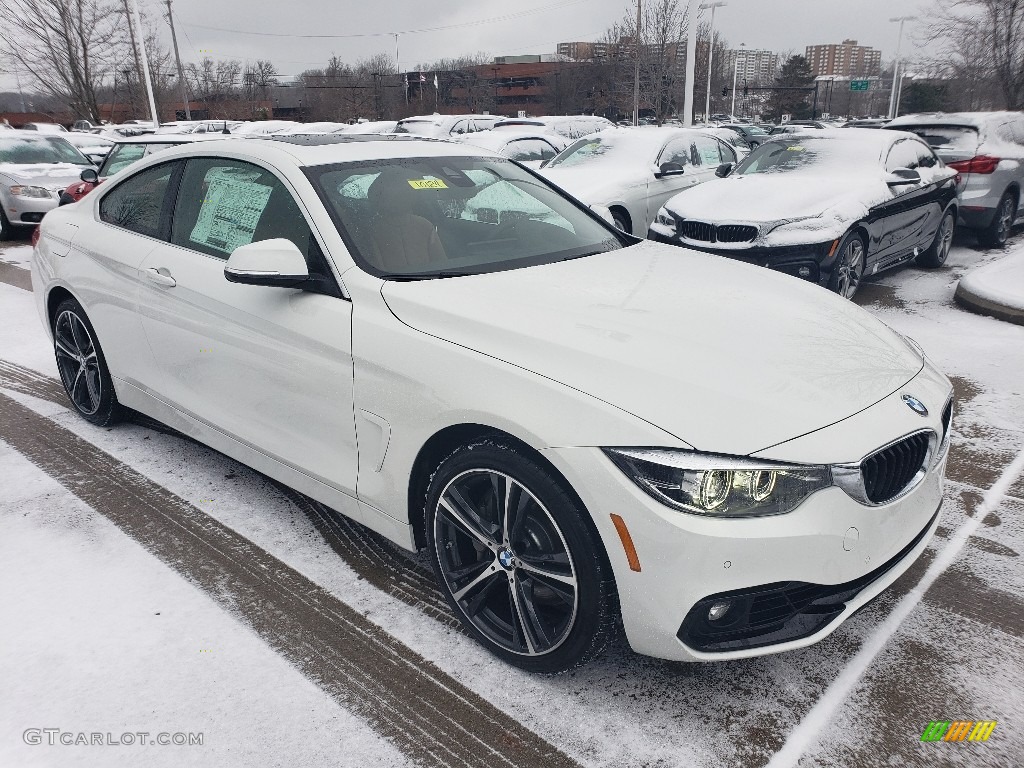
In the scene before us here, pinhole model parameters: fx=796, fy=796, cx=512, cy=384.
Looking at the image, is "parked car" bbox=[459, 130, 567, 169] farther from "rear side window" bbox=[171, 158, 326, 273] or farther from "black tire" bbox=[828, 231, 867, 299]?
"rear side window" bbox=[171, 158, 326, 273]

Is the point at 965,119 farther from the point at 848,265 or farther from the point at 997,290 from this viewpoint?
the point at 848,265

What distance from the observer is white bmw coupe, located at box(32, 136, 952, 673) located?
2.13 meters

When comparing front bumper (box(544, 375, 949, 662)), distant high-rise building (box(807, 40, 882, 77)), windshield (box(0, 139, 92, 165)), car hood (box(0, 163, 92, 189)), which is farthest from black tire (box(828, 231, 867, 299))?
distant high-rise building (box(807, 40, 882, 77))

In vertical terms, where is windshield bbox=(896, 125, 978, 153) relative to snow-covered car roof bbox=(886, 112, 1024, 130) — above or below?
below

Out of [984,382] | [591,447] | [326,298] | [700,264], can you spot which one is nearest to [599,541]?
[591,447]

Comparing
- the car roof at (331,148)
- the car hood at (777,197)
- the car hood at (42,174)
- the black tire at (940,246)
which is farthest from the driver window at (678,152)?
the car hood at (42,174)

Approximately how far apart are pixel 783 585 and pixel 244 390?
2.21 m

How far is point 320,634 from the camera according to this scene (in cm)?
279

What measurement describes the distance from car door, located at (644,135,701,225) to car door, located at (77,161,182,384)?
6.16m

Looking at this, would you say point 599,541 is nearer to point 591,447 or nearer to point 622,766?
point 591,447

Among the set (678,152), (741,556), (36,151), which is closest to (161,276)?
(741,556)

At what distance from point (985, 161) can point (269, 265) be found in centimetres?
931

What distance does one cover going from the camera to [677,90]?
3675 centimetres

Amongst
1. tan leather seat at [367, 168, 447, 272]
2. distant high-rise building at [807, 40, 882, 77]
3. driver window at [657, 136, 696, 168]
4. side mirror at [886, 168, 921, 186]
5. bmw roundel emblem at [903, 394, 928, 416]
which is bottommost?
bmw roundel emblem at [903, 394, 928, 416]
